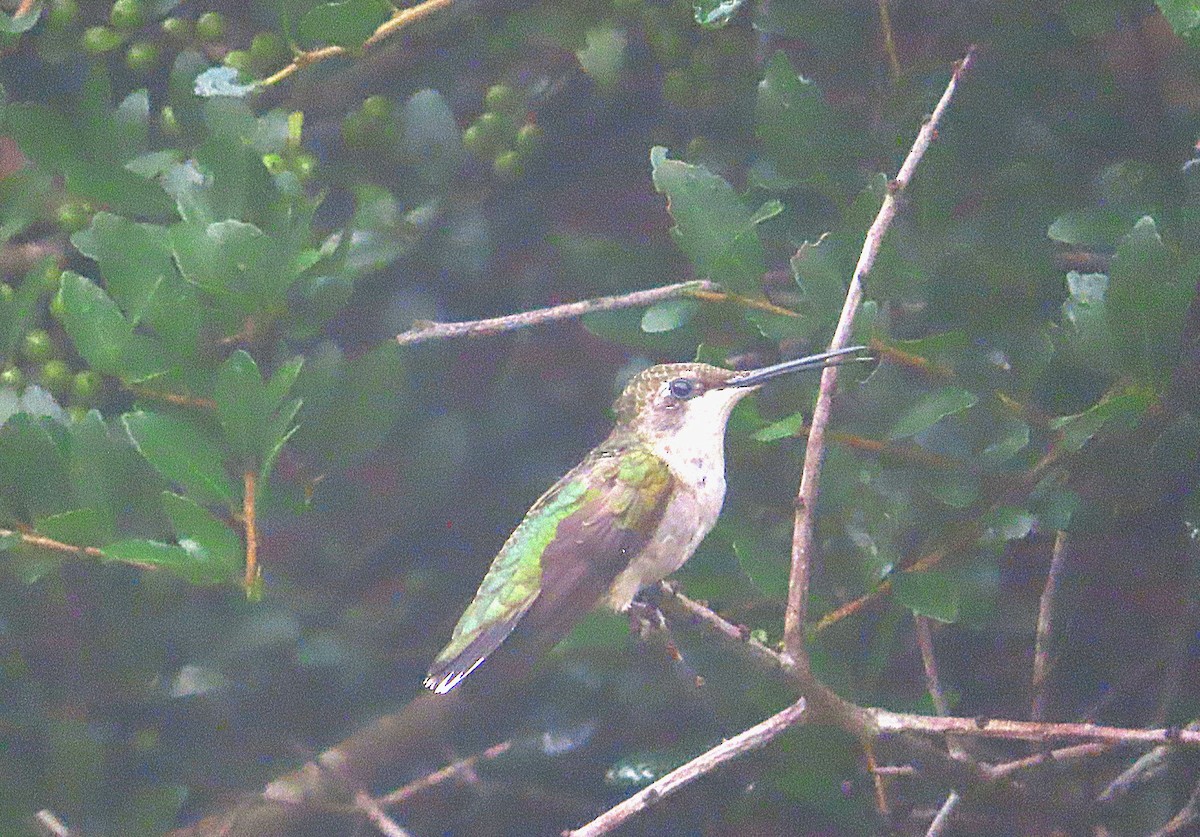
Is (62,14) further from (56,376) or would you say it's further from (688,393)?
(688,393)

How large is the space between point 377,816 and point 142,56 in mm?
880

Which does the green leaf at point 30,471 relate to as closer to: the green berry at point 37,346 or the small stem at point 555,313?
the green berry at point 37,346

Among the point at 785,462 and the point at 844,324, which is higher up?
the point at 844,324

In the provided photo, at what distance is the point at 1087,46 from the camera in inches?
64.3

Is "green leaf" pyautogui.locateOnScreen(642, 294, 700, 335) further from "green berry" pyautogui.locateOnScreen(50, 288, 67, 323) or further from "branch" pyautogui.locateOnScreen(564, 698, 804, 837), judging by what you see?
"green berry" pyautogui.locateOnScreen(50, 288, 67, 323)

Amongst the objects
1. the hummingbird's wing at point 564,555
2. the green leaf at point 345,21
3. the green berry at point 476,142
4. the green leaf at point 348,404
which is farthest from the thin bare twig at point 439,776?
the green leaf at point 345,21

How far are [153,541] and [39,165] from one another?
0.48m

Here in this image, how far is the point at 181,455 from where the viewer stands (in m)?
1.52

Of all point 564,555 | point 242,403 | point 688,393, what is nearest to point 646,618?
point 564,555

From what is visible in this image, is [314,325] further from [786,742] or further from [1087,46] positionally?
[1087,46]

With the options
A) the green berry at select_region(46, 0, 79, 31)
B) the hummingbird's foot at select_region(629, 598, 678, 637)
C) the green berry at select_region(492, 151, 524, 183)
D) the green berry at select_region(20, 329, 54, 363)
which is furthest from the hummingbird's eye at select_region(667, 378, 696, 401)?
the green berry at select_region(46, 0, 79, 31)

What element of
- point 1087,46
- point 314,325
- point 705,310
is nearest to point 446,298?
point 314,325

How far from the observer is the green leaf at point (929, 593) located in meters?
1.49

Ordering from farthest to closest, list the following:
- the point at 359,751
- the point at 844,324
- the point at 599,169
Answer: the point at 599,169 → the point at 359,751 → the point at 844,324
